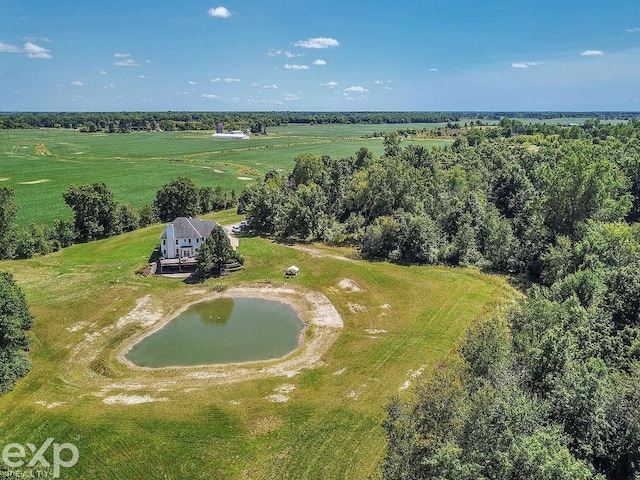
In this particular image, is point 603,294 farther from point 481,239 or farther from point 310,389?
point 481,239

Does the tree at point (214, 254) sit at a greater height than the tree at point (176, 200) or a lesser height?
lesser

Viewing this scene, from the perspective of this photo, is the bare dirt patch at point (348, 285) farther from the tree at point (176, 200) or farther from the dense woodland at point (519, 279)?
the tree at point (176, 200)

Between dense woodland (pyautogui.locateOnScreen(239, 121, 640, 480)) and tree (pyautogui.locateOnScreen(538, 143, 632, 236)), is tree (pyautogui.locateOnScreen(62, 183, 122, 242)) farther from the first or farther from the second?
tree (pyautogui.locateOnScreen(538, 143, 632, 236))

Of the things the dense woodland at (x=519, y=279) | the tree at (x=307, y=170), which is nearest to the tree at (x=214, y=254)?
the dense woodland at (x=519, y=279)

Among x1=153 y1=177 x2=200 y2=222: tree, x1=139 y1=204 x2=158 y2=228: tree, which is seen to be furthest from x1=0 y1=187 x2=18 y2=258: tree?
x1=153 y1=177 x2=200 y2=222: tree

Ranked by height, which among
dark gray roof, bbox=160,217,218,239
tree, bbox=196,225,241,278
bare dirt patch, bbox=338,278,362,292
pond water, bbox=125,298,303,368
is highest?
dark gray roof, bbox=160,217,218,239

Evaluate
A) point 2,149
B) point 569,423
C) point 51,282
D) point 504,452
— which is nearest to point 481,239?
point 569,423

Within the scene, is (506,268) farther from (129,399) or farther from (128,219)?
(128,219)

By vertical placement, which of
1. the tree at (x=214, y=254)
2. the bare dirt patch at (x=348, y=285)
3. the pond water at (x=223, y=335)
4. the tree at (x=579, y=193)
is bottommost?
the pond water at (x=223, y=335)
